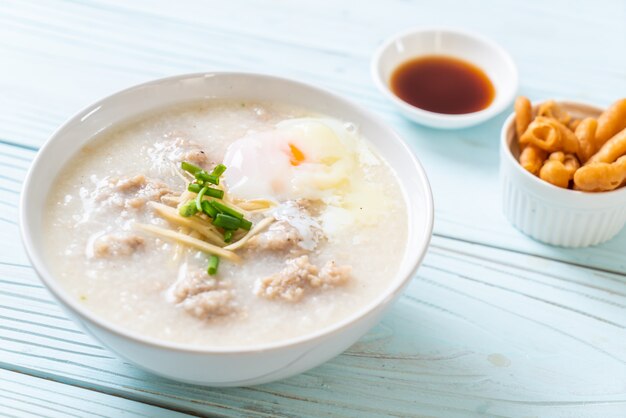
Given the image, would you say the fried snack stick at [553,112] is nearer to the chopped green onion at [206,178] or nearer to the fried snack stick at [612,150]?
the fried snack stick at [612,150]

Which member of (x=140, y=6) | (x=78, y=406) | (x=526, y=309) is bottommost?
(x=526, y=309)

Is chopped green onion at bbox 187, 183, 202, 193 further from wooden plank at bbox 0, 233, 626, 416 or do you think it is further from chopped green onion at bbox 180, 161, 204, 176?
wooden plank at bbox 0, 233, 626, 416

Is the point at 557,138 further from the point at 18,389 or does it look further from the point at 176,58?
the point at 18,389

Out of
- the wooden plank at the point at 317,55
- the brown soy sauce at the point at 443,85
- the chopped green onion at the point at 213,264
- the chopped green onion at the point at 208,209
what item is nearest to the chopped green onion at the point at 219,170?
the chopped green onion at the point at 208,209

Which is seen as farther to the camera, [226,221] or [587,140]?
[587,140]

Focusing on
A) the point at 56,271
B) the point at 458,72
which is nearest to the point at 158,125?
the point at 56,271

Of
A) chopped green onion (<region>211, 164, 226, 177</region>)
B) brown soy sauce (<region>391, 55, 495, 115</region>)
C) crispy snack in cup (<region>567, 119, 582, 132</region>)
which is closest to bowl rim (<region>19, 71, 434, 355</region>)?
chopped green onion (<region>211, 164, 226, 177</region>)

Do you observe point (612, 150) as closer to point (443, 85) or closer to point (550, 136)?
point (550, 136)

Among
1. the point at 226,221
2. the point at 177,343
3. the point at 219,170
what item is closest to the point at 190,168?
the point at 219,170
